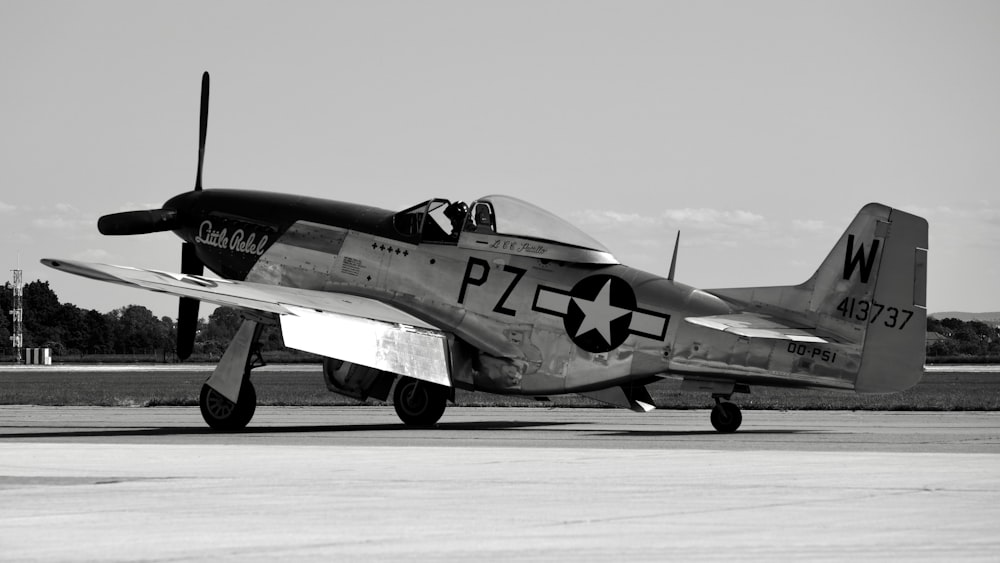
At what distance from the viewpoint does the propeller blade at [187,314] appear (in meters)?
A: 23.0

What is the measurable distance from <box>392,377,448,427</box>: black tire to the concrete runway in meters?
3.31

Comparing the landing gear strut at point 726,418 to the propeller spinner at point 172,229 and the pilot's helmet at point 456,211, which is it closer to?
the pilot's helmet at point 456,211

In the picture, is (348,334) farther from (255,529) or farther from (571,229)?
(255,529)

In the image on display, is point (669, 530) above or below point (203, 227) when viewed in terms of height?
below

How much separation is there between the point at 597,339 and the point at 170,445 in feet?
20.3

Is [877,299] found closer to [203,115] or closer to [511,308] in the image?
[511,308]

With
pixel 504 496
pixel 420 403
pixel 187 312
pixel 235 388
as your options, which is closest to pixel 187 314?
pixel 187 312

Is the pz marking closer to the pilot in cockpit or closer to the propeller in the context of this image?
the pilot in cockpit

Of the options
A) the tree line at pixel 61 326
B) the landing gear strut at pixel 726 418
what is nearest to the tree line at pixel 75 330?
the tree line at pixel 61 326

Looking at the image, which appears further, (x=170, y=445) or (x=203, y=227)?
(x=203, y=227)

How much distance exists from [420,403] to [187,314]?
15.5ft

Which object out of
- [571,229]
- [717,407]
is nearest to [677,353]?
[717,407]

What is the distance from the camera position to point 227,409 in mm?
19594

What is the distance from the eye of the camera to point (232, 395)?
1959 cm
